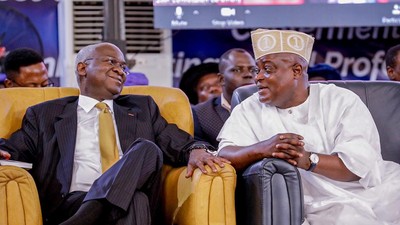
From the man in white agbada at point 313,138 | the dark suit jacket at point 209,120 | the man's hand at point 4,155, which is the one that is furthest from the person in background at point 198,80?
the man's hand at point 4,155

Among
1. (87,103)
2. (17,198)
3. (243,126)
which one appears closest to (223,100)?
(87,103)

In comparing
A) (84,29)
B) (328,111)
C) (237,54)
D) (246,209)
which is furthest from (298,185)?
(84,29)

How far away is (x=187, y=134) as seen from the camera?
15.1 ft

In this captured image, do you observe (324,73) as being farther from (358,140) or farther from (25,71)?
(358,140)

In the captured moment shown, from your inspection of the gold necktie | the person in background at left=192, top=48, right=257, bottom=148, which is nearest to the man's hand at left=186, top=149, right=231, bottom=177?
the gold necktie

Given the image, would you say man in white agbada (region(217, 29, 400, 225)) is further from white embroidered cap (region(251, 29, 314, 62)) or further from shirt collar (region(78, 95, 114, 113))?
shirt collar (region(78, 95, 114, 113))

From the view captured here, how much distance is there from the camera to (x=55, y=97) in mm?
4770

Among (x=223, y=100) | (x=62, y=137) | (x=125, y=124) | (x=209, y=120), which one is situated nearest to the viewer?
(x=62, y=137)

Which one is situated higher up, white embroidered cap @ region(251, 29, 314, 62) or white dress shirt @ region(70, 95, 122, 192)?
white embroidered cap @ region(251, 29, 314, 62)

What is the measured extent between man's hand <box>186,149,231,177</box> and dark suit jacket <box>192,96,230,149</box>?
107 cm

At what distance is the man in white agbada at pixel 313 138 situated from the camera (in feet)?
13.1

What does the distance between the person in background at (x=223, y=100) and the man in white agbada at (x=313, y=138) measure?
0.70 metres

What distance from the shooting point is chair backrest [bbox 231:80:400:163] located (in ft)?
14.8

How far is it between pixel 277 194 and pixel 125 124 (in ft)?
3.43
